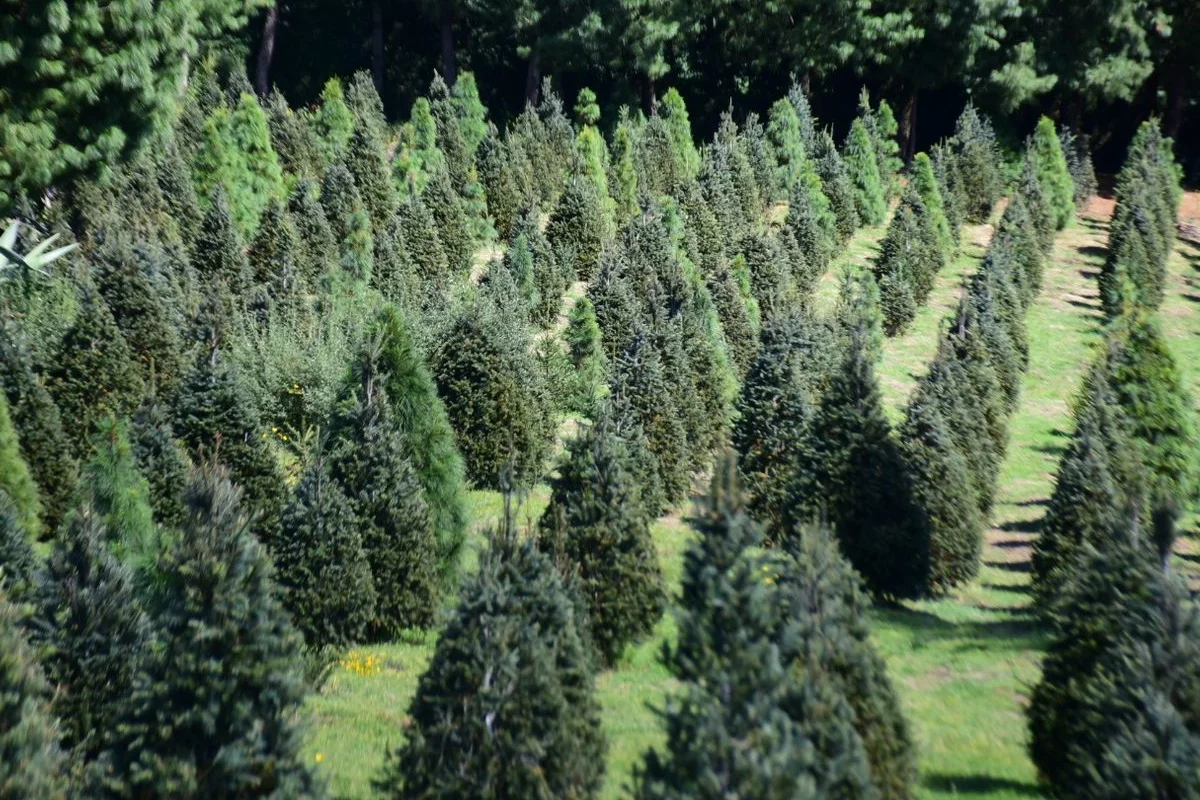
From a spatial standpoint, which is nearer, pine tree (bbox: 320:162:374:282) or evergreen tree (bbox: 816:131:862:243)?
pine tree (bbox: 320:162:374:282)

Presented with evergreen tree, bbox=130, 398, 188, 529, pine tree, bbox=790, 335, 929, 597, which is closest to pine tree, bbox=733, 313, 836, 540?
pine tree, bbox=790, 335, 929, 597

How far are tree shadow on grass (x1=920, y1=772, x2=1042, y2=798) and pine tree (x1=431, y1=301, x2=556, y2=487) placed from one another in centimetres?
988

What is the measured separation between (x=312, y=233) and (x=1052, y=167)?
29.1 m

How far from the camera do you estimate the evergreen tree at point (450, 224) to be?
1182 inches

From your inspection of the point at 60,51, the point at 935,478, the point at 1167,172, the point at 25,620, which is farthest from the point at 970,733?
the point at 1167,172

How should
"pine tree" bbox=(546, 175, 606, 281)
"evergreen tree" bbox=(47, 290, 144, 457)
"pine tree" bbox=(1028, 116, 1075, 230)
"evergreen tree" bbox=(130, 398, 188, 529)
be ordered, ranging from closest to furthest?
"evergreen tree" bbox=(130, 398, 188, 529), "evergreen tree" bbox=(47, 290, 144, 457), "pine tree" bbox=(546, 175, 606, 281), "pine tree" bbox=(1028, 116, 1075, 230)

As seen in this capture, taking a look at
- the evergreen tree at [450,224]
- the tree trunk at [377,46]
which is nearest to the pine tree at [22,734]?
the evergreen tree at [450,224]

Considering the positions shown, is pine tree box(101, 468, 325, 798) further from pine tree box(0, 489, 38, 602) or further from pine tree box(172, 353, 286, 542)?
pine tree box(172, 353, 286, 542)

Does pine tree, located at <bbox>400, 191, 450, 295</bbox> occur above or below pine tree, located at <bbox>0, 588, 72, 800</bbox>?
above

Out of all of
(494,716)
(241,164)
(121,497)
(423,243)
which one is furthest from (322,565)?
(241,164)

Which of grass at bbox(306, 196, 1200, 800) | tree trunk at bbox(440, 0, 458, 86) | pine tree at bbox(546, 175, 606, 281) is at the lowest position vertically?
grass at bbox(306, 196, 1200, 800)

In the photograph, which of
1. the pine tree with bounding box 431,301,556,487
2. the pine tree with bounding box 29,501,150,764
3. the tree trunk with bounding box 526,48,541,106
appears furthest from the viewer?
the tree trunk with bounding box 526,48,541,106

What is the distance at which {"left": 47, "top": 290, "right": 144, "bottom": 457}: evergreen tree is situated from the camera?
19125 millimetres

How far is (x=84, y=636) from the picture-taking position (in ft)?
37.4
